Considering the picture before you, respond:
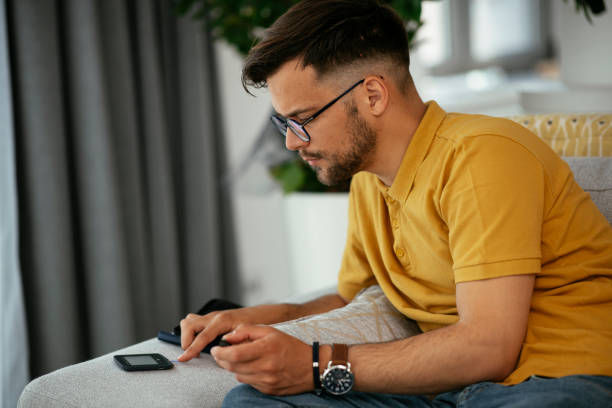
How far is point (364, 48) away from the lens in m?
1.21

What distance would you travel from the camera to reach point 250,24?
2395mm

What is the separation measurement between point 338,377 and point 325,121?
47 centimetres

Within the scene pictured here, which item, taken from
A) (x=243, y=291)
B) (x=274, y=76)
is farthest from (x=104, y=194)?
(x=274, y=76)

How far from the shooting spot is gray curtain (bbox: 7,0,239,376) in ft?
6.66

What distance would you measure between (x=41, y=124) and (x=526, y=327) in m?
1.58

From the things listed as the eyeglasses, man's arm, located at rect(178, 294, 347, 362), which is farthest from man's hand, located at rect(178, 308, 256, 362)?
the eyeglasses

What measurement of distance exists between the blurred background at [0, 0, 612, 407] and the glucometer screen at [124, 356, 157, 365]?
925mm

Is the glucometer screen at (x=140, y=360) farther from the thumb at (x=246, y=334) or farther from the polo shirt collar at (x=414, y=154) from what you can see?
the polo shirt collar at (x=414, y=154)

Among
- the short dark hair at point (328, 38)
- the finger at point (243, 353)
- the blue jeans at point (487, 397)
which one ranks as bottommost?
the blue jeans at point (487, 397)

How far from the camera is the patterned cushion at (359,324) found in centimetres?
125

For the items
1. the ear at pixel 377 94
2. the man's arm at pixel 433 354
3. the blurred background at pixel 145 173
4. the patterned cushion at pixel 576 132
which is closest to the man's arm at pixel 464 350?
the man's arm at pixel 433 354

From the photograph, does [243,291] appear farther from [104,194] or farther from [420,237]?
[420,237]

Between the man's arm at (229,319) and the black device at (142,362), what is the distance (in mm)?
36

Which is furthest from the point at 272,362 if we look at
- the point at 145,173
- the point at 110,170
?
the point at 145,173
